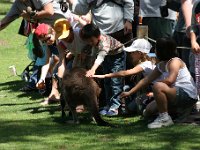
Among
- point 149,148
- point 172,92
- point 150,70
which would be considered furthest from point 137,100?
point 149,148

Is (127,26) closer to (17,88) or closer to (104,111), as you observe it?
(104,111)

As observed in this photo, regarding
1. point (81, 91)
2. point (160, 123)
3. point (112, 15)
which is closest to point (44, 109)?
point (81, 91)

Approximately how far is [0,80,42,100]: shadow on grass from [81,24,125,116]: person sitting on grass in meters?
2.08

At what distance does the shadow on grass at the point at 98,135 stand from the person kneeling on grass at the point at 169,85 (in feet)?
0.84

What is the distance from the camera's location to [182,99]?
6.65 m

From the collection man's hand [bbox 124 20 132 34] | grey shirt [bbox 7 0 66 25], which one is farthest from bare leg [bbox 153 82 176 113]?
grey shirt [bbox 7 0 66 25]

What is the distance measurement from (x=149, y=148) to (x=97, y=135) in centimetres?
81

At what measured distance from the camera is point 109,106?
768 centimetres

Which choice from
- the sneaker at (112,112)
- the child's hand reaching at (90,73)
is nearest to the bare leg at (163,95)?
the child's hand reaching at (90,73)

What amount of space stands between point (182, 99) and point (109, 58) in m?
1.38

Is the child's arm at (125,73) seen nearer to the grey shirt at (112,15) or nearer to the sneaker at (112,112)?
the sneaker at (112,112)

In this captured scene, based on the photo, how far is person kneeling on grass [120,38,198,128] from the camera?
6512mm

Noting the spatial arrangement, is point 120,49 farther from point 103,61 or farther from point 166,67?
point 166,67

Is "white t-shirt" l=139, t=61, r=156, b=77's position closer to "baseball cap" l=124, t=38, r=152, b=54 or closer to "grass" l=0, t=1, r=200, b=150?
"baseball cap" l=124, t=38, r=152, b=54
